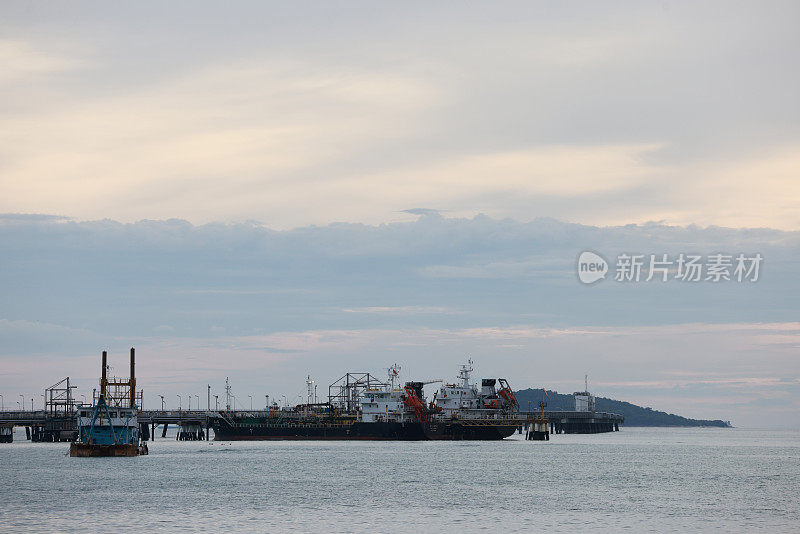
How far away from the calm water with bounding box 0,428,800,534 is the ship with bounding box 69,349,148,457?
187 cm

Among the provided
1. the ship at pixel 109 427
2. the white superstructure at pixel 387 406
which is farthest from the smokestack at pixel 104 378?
the white superstructure at pixel 387 406

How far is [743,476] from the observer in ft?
348

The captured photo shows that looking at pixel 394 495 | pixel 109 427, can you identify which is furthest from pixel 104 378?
pixel 394 495

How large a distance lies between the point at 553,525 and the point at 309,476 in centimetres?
4399

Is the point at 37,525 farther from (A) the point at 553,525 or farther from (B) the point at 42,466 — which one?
(B) the point at 42,466

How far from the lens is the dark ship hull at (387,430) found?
18675cm

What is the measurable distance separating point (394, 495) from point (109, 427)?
54.2m

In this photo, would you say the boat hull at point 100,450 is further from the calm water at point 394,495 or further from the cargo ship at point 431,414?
the cargo ship at point 431,414

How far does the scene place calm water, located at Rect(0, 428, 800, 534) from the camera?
6281cm

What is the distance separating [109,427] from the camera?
121375 millimetres

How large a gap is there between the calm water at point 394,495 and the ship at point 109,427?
1.87m

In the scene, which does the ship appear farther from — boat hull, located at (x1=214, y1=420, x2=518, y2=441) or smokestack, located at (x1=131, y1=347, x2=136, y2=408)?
boat hull, located at (x1=214, y1=420, x2=518, y2=441)

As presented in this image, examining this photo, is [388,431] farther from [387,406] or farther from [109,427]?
[109,427]

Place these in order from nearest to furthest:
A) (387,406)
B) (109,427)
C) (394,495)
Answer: (394,495) → (109,427) → (387,406)
